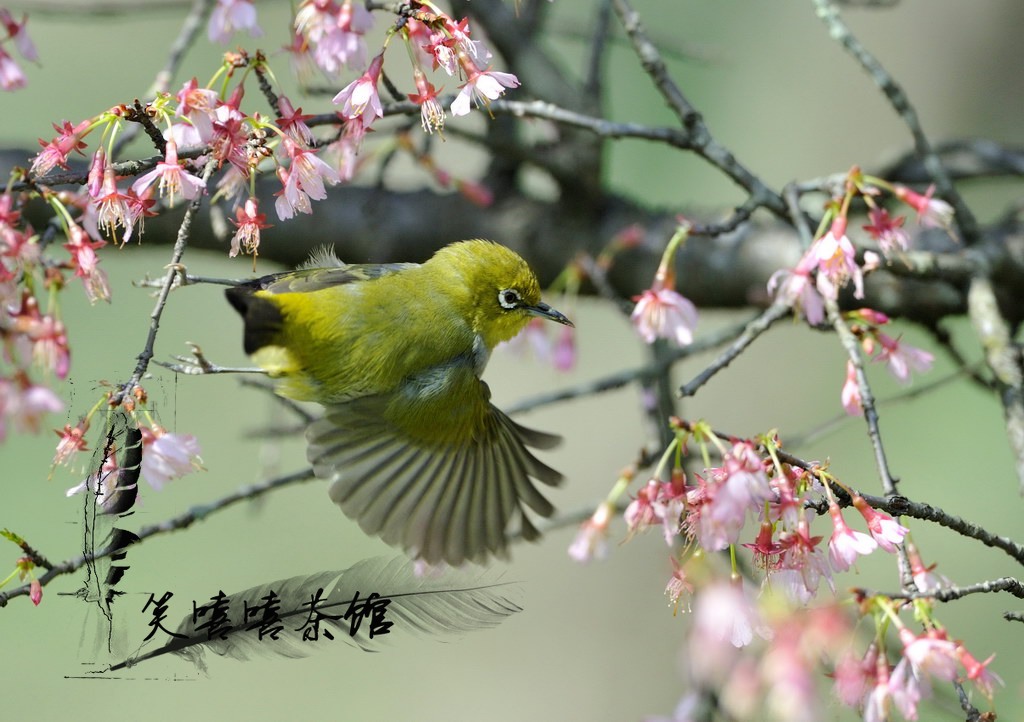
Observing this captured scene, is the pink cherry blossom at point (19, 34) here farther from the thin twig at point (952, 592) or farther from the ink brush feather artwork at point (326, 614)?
the thin twig at point (952, 592)

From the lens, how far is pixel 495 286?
262 cm

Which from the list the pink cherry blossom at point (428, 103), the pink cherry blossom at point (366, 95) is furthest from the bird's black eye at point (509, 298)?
the pink cherry blossom at point (366, 95)

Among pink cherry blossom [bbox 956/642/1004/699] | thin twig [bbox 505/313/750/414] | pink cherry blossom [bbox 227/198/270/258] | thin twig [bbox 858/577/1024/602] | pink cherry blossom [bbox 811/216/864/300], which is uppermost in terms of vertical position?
thin twig [bbox 505/313/750/414]

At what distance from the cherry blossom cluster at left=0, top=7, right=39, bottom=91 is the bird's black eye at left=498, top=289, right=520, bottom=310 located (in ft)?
3.90

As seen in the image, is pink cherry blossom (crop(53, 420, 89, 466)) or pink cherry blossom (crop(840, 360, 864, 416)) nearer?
pink cherry blossom (crop(53, 420, 89, 466))

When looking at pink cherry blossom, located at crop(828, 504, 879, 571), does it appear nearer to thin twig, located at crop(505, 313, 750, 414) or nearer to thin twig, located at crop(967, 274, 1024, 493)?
thin twig, located at crop(967, 274, 1024, 493)

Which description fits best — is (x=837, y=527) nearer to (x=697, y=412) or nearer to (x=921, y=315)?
(x=921, y=315)

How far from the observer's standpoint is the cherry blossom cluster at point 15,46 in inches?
69.7

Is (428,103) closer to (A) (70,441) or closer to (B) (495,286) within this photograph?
(B) (495,286)

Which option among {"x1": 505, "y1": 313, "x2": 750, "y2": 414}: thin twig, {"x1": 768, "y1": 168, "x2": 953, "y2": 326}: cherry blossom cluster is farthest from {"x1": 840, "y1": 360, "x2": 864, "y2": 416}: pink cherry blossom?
{"x1": 505, "y1": 313, "x2": 750, "y2": 414}: thin twig

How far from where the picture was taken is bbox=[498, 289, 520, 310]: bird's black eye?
262 cm

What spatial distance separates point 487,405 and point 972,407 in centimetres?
316

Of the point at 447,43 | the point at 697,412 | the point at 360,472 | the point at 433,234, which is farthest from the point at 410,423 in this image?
the point at 697,412

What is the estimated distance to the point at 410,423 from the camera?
2637 mm
